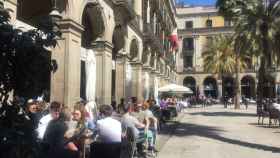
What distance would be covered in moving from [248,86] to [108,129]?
7276 centimetres

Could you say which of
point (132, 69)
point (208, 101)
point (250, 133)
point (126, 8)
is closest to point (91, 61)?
point (126, 8)

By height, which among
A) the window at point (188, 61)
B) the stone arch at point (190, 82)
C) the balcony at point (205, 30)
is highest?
the balcony at point (205, 30)

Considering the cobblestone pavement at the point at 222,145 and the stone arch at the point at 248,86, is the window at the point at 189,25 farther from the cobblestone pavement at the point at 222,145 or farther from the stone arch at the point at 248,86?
the cobblestone pavement at the point at 222,145

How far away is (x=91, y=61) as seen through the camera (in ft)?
59.6

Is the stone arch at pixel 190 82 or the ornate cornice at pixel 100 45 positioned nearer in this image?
the ornate cornice at pixel 100 45

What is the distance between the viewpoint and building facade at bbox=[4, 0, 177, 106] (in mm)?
14297

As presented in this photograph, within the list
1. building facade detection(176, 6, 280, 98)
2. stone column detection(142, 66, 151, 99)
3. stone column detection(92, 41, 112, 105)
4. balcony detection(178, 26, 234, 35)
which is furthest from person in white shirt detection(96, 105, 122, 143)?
balcony detection(178, 26, 234, 35)

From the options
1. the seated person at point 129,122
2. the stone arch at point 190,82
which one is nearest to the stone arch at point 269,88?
the stone arch at point 190,82

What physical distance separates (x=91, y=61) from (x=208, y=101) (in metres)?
44.5

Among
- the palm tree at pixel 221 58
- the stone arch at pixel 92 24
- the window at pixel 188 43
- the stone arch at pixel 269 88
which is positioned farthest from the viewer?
the window at pixel 188 43

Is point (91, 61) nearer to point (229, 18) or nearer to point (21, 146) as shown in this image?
point (21, 146)

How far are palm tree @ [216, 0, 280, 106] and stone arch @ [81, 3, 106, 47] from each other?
14017 mm

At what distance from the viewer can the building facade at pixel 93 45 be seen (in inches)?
563

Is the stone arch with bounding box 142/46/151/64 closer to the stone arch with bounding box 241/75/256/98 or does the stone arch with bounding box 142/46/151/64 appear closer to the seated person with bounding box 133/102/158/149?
the seated person with bounding box 133/102/158/149
